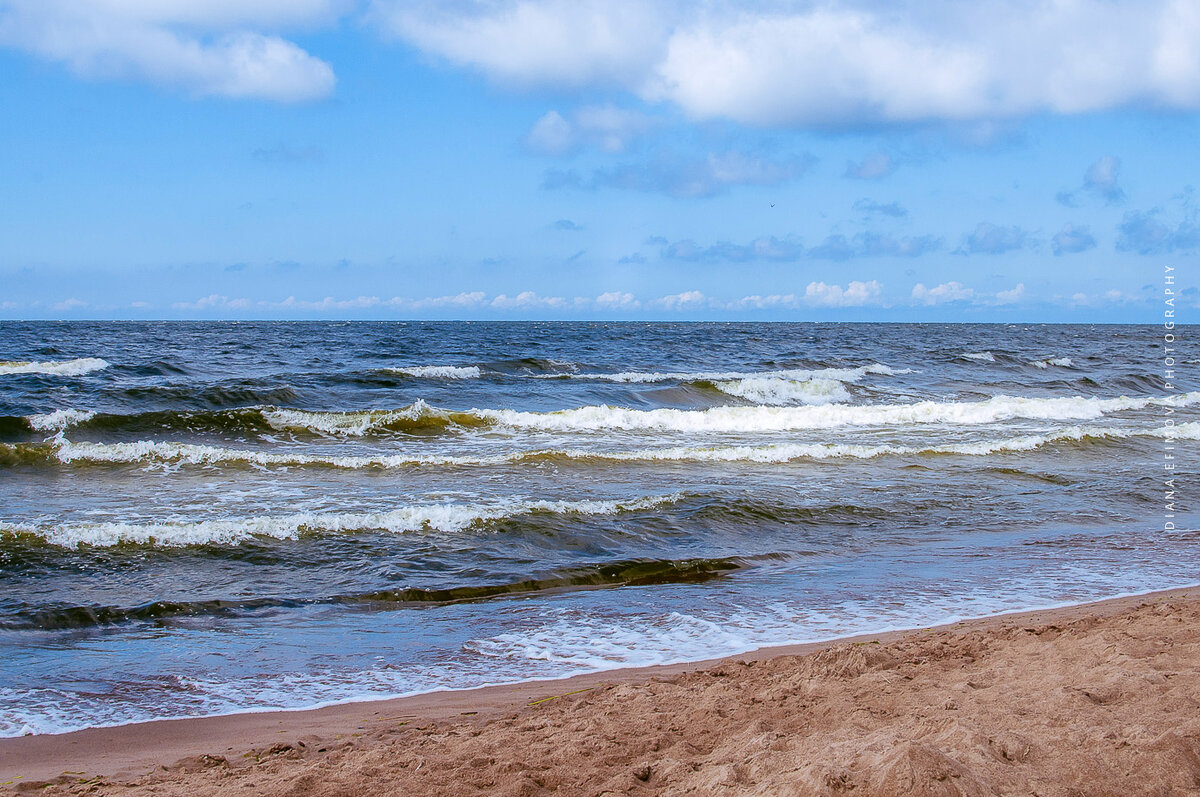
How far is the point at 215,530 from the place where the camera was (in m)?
8.57

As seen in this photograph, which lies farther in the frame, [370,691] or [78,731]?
[370,691]

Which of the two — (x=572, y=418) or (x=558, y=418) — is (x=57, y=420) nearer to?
(x=558, y=418)

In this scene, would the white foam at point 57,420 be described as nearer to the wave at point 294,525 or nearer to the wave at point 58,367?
the wave at point 294,525

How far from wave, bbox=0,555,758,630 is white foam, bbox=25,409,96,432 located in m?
12.1

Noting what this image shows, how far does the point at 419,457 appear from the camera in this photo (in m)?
14.0

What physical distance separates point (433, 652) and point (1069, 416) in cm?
2091

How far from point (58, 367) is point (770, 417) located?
77.5 feet

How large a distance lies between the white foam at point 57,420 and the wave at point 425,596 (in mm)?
12087

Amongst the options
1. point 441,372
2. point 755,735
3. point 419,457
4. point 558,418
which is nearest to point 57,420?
point 419,457

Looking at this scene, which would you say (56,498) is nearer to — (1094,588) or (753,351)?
(1094,588)

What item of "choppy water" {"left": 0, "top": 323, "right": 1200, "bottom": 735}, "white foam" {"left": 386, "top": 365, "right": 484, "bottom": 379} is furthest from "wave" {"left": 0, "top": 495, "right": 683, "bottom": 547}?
"white foam" {"left": 386, "top": 365, "right": 484, "bottom": 379}

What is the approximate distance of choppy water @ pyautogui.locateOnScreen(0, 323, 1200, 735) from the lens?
564 centimetres

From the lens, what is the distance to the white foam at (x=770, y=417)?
1889 cm

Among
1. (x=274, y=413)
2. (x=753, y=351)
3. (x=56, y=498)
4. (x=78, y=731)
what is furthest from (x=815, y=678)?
(x=753, y=351)
